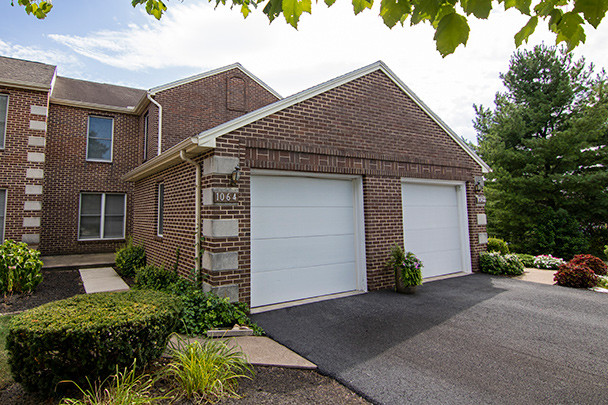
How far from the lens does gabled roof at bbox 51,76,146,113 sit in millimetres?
13992

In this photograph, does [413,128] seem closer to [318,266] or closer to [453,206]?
[453,206]

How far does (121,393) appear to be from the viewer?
297cm

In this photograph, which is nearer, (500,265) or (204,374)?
(204,374)

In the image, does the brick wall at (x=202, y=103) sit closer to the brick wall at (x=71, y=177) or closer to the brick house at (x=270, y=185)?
the brick house at (x=270, y=185)

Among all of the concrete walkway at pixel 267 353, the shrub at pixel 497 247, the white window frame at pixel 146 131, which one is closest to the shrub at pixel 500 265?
the shrub at pixel 497 247

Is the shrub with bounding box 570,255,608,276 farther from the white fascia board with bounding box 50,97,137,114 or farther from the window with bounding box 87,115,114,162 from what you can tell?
the window with bounding box 87,115,114,162

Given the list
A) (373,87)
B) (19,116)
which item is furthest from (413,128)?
(19,116)

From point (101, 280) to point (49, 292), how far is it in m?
1.39

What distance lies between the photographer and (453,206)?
9.98m

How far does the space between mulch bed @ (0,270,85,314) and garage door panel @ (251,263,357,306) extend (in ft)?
15.8

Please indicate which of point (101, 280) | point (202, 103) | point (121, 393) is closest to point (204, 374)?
point (121, 393)

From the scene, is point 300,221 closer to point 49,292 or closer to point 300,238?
point 300,238

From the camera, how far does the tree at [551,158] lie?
15867mm

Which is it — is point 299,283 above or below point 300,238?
below
